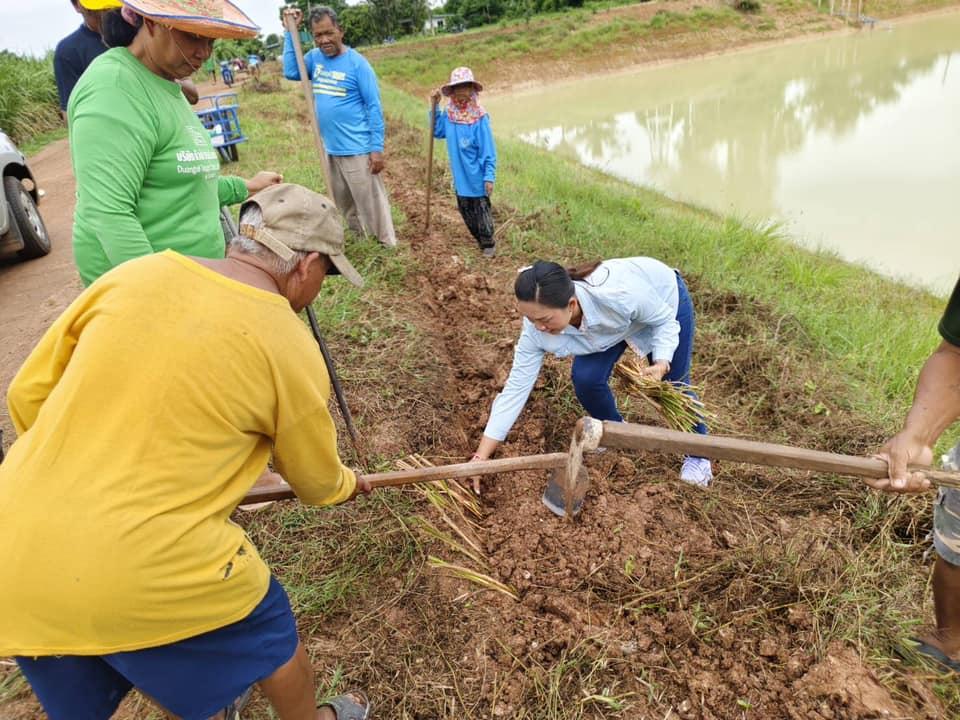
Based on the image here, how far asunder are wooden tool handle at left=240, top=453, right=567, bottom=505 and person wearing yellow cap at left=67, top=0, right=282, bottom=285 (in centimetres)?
88

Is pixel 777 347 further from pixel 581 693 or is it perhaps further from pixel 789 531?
pixel 581 693

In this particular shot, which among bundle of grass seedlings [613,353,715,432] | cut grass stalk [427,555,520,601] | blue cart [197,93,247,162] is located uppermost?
blue cart [197,93,247,162]

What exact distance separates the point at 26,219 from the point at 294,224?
5.09 meters

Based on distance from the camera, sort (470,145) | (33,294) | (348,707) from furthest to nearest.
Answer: (470,145) < (33,294) < (348,707)

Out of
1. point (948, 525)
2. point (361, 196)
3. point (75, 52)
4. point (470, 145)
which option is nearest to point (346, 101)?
point (361, 196)

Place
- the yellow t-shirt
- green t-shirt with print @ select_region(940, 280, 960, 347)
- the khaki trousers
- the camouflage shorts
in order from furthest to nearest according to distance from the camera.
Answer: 1. the khaki trousers
2. the camouflage shorts
3. green t-shirt with print @ select_region(940, 280, 960, 347)
4. the yellow t-shirt

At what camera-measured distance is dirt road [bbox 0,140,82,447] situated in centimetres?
378

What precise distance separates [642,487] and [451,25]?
38985 mm

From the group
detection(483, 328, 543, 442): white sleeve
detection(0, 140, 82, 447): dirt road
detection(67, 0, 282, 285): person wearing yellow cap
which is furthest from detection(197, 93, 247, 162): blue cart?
detection(483, 328, 543, 442): white sleeve

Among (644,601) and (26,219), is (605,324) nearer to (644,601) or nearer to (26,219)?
(644,601)

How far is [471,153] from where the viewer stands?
539 centimetres

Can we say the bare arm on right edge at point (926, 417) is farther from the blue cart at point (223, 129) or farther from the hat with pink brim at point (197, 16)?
the blue cart at point (223, 129)

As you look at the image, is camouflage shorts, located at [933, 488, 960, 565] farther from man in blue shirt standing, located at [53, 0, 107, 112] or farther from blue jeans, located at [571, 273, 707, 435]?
man in blue shirt standing, located at [53, 0, 107, 112]

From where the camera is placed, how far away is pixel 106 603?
1095 mm
